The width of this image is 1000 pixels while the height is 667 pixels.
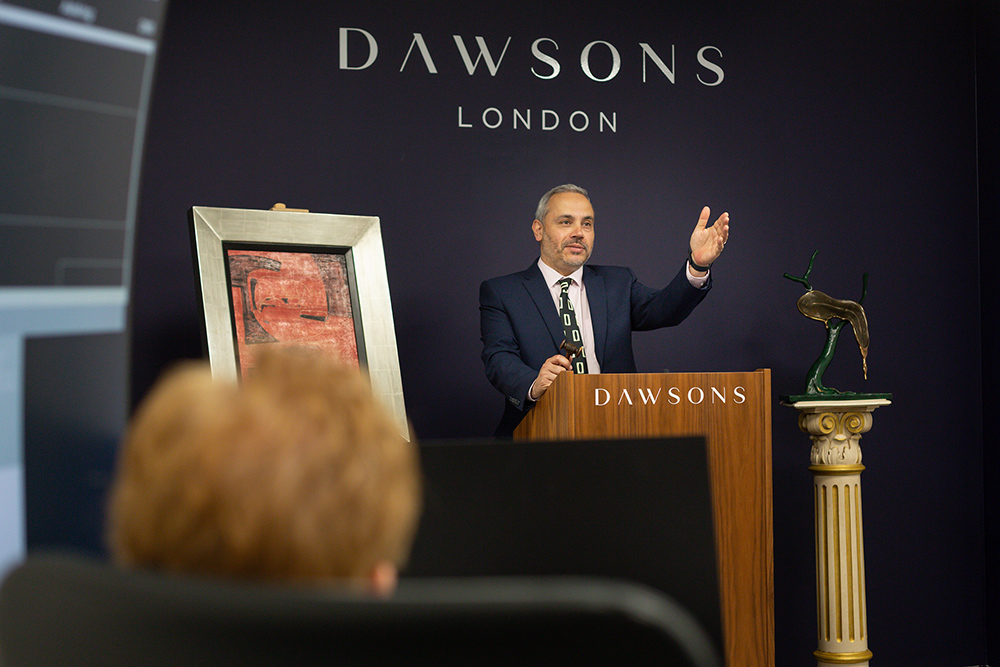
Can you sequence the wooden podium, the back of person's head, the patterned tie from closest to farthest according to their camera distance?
the back of person's head < the wooden podium < the patterned tie

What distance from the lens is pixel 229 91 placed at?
3.71 metres

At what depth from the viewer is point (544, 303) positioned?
11.4 ft

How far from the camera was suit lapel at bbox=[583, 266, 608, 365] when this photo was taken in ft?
11.4

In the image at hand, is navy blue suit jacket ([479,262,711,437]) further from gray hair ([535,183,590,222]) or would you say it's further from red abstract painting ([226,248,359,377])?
red abstract painting ([226,248,359,377])

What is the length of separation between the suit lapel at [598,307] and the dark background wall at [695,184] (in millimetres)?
427

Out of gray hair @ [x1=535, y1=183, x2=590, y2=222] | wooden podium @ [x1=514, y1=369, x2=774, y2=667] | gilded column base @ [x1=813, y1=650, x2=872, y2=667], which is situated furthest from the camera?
gray hair @ [x1=535, y1=183, x2=590, y2=222]

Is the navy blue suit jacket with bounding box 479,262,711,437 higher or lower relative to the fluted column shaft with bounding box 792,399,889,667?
higher

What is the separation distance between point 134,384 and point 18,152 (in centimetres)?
280

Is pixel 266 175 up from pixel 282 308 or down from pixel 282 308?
up

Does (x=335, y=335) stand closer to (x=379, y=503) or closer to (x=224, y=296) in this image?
(x=224, y=296)

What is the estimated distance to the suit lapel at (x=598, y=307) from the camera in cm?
347

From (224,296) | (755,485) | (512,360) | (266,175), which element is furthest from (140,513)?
(266,175)

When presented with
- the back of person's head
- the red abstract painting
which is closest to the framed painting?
the red abstract painting

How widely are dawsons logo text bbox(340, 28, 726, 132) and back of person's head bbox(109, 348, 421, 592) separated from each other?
352 centimetres
